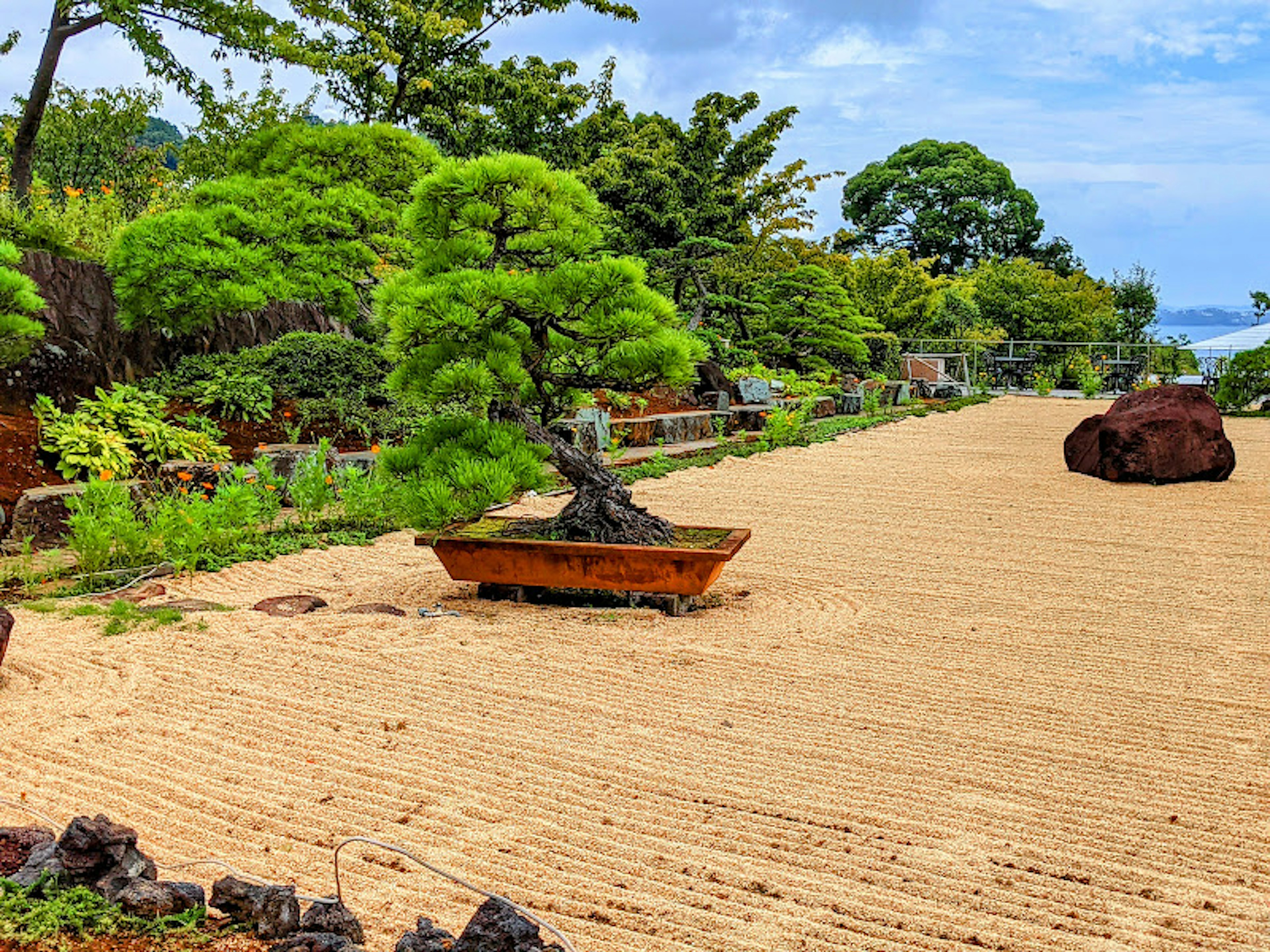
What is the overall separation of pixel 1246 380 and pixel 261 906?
21236 mm

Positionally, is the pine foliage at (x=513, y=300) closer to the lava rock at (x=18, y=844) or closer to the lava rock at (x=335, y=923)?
the lava rock at (x=18, y=844)

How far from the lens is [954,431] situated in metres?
16.7

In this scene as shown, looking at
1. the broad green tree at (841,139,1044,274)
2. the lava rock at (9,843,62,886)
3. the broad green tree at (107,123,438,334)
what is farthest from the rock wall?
the broad green tree at (841,139,1044,274)

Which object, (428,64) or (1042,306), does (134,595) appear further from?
(1042,306)

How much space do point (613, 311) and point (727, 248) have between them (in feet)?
36.3

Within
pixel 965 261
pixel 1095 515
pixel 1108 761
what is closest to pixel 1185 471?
pixel 1095 515

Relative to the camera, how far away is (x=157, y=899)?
264 cm

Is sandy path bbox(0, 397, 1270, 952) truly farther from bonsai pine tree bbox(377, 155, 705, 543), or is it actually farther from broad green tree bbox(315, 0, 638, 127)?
broad green tree bbox(315, 0, 638, 127)

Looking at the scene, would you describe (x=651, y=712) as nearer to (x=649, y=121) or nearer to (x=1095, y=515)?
(x=1095, y=515)

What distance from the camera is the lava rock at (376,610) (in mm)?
5801

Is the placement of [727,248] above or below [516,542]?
above

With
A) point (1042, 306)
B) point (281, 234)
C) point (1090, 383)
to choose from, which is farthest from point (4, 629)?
point (1042, 306)

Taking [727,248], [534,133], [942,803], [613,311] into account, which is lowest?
[942,803]

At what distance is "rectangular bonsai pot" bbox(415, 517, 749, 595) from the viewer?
5.84m
